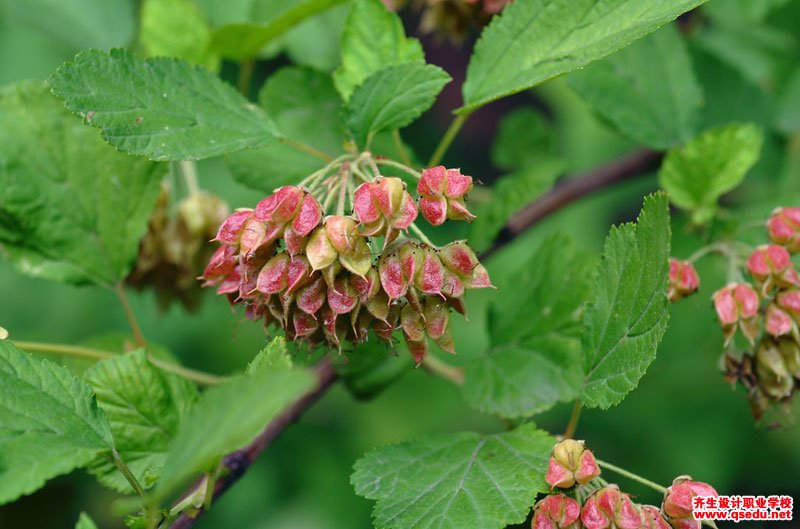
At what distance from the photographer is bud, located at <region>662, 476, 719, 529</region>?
101cm

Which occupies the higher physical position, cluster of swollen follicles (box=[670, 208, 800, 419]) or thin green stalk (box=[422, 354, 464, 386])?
cluster of swollen follicles (box=[670, 208, 800, 419])

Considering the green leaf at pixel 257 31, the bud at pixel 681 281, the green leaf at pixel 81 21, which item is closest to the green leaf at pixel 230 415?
the bud at pixel 681 281

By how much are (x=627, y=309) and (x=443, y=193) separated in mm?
259

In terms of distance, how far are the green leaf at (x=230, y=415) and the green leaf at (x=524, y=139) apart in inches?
48.4

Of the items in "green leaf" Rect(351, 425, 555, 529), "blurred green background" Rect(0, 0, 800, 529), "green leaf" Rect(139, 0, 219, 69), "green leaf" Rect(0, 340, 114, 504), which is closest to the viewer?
"green leaf" Rect(0, 340, 114, 504)

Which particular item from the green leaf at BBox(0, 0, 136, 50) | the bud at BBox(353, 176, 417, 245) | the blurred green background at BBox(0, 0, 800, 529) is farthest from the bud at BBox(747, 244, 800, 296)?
the green leaf at BBox(0, 0, 136, 50)

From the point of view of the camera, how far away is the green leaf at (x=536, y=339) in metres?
1.23

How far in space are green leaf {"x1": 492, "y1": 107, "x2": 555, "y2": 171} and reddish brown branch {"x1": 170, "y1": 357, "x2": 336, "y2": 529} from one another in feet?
2.57

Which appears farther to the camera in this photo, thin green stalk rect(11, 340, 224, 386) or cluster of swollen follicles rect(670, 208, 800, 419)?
thin green stalk rect(11, 340, 224, 386)

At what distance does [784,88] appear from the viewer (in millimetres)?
1812

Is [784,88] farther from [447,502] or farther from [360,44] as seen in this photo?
[447,502]

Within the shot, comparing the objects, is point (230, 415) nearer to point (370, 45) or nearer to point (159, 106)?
point (159, 106)

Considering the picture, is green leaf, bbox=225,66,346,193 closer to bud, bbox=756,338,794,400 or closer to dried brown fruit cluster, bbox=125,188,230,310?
dried brown fruit cluster, bbox=125,188,230,310

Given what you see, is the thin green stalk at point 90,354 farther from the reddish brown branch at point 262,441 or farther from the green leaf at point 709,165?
the green leaf at point 709,165
